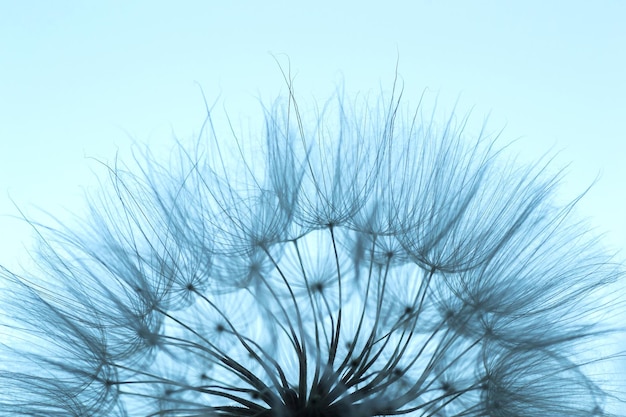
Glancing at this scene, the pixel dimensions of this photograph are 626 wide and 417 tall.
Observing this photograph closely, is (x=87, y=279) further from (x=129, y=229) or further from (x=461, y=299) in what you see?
(x=461, y=299)

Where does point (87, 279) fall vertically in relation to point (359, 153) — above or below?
below

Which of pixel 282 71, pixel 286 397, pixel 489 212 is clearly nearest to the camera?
pixel 286 397

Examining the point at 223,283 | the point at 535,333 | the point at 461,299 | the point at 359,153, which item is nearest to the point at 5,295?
the point at 223,283

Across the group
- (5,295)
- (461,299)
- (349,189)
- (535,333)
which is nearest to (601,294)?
(535,333)

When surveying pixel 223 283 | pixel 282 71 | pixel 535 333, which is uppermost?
pixel 282 71

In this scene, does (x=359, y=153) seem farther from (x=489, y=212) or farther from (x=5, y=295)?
(x=5, y=295)

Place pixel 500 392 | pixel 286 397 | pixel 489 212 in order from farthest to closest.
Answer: pixel 489 212 < pixel 500 392 < pixel 286 397

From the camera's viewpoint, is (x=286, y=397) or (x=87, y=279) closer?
(x=286, y=397)
